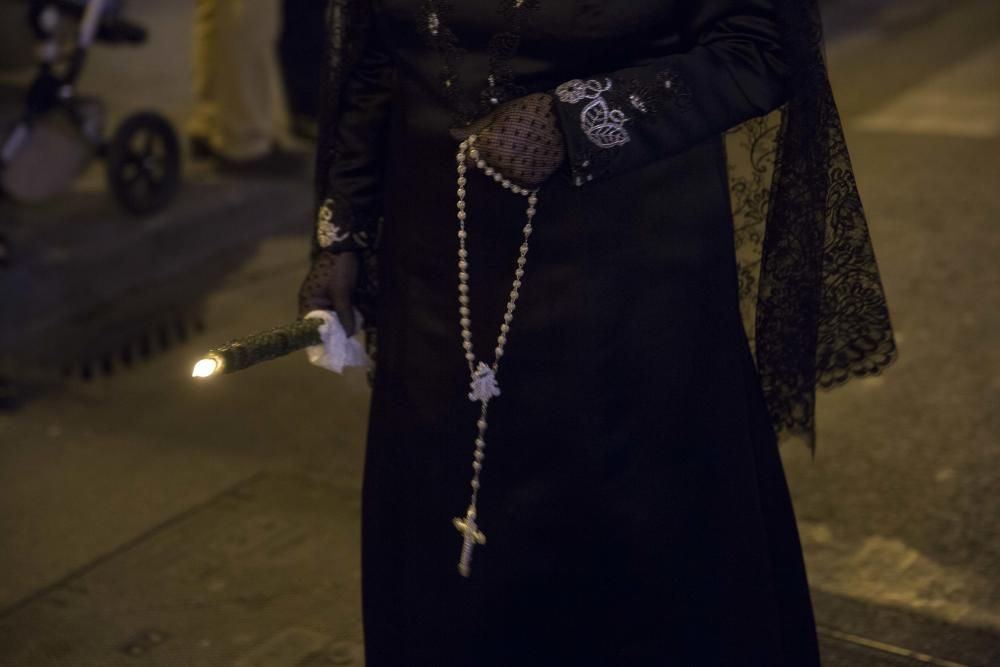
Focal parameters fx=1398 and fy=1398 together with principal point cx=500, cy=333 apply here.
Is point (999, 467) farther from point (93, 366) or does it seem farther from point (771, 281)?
point (93, 366)

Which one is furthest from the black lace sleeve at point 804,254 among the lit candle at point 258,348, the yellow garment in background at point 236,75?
the yellow garment in background at point 236,75

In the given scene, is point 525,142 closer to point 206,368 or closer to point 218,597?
point 206,368

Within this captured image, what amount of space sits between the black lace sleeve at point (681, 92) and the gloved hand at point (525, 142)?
0.02 m

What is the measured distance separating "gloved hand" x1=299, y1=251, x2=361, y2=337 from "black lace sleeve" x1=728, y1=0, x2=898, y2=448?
725 millimetres

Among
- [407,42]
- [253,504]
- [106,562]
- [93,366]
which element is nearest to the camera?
[407,42]

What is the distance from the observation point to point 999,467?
4.01m

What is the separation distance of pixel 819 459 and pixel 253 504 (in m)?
1.68

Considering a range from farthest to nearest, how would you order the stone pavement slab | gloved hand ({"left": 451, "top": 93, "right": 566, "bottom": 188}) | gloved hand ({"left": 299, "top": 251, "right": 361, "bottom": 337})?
the stone pavement slab
gloved hand ({"left": 299, "top": 251, "right": 361, "bottom": 337})
gloved hand ({"left": 451, "top": 93, "right": 566, "bottom": 188})

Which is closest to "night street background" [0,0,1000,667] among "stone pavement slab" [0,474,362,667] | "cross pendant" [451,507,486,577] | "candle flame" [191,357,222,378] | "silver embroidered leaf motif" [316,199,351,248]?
"stone pavement slab" [0,474,362,667]

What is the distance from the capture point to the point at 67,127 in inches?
233

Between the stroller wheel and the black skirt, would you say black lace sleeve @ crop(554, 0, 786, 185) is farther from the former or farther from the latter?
the stroller wheel

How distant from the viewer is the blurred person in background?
22.8ft

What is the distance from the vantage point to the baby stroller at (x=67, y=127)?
5.75 meters

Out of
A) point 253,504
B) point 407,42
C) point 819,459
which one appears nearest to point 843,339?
point 407,42
